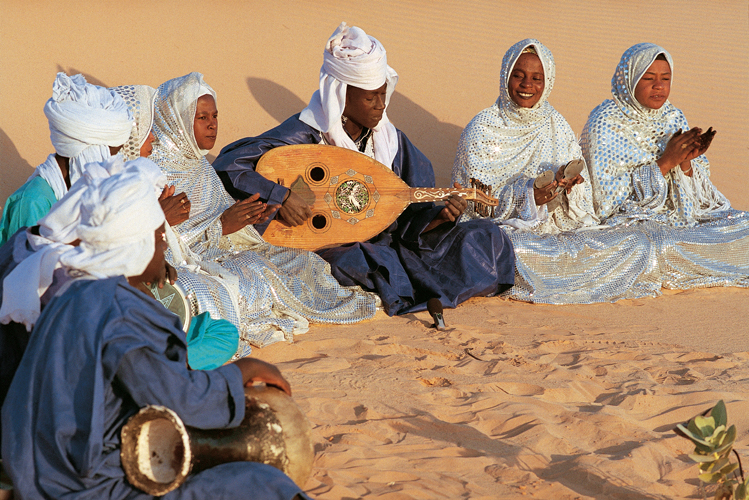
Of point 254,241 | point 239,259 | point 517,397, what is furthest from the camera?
point 254,241

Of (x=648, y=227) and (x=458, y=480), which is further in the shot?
(x=648, y=227)

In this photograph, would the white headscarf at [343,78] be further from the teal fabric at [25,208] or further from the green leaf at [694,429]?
the green leaf at [694,429]

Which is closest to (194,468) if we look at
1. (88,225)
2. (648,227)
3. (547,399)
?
(88,225)

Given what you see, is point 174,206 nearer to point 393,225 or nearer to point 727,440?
point 393,225

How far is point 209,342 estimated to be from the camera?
4027 millimetres

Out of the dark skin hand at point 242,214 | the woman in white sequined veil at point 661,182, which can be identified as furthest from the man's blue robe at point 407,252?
the woman in white sequined veil at point 661,182

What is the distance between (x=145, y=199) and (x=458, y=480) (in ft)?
5.52

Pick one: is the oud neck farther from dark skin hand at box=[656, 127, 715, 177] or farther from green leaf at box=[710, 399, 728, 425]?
green leaf at box=[710, 399, 728, 425]

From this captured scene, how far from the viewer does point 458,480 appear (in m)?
3.32

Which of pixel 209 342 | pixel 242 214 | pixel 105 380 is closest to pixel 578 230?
pixel 242 214

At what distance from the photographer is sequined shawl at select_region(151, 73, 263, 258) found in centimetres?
568

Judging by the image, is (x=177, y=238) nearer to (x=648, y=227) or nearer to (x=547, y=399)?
(x=547, y=399)

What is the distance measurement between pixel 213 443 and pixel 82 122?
2448 mm

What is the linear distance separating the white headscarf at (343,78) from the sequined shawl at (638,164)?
225 cm
